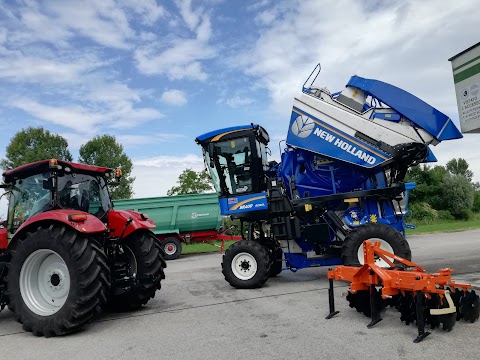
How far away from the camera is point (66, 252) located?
513 centimetres

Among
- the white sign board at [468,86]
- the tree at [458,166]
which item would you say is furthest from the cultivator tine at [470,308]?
the tree at [458,166]

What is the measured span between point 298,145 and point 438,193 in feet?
121

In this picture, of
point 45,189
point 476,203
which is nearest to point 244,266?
point 45,189

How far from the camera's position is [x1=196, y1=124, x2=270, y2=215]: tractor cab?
323 inches

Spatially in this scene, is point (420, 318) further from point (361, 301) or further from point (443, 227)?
point (443, 227)

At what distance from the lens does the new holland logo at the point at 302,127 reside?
26.3 feet

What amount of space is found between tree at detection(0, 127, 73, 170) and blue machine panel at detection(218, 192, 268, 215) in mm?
30495

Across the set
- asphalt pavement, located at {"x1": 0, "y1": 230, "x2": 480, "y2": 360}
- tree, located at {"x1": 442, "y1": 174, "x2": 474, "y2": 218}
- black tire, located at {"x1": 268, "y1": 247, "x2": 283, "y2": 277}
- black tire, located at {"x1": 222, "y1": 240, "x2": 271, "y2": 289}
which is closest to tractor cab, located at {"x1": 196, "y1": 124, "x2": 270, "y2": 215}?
black tire, located at {"x1": 222, "y1": 240, "x2": 271, "y2": 289}

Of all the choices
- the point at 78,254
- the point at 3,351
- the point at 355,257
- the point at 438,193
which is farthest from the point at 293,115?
the point at 438,193

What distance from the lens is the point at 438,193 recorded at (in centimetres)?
4006

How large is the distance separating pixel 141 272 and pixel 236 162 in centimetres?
309

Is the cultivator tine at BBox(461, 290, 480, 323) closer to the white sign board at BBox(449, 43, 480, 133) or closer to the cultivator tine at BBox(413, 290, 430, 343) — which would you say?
the cultivator tine at BBox(413, 290, 430, 343)

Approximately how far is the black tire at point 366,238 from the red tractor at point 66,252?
3.29 m

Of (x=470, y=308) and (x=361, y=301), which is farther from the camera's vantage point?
(x=361, y=301)
